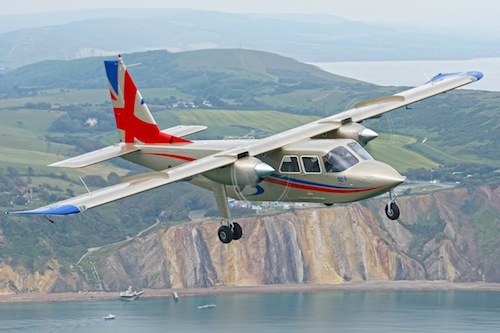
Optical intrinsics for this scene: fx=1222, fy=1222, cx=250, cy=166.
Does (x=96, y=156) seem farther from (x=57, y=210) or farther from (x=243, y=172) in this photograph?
(x=57, y=210)

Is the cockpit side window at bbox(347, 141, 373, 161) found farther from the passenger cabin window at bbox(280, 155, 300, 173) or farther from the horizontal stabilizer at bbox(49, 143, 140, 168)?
the horizontal stabilizer at bbox(49, 143, 140, 168)

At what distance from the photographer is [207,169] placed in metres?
70.8

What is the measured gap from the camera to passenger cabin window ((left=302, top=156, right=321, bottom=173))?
7369cm

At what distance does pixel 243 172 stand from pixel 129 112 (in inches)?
784

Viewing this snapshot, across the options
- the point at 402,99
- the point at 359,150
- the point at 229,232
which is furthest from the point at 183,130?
the point at 359,150

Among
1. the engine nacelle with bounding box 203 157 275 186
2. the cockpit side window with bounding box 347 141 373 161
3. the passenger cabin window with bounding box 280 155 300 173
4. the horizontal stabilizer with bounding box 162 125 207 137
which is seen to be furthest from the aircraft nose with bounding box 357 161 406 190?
the horizontal stabilizer with bounding box 162 125 207 137

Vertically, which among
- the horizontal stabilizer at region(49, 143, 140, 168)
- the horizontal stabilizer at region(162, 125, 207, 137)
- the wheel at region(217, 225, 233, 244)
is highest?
the horizontal stabilizer at region(162, 125, 207, 137)

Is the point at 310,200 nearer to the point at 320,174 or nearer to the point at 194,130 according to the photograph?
the point at 320,174

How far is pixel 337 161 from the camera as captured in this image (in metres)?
73.2

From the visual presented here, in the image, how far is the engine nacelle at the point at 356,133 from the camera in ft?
266

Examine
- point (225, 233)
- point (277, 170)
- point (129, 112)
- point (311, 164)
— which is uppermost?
point (129, 112)

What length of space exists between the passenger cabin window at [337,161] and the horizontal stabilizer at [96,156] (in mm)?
17011

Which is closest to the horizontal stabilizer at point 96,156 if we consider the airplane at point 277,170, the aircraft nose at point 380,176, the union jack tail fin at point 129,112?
the airplane at point 277,170

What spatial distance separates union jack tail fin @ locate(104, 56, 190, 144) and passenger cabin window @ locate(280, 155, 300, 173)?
15.1 meters
